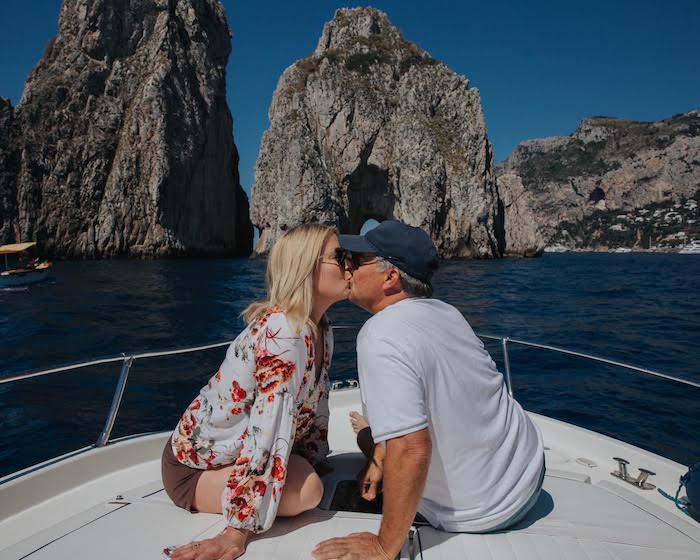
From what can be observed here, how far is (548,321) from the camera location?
470 inches

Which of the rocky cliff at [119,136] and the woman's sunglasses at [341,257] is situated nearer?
the woman's sunglasses at [341,257]

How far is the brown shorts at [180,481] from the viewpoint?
170cm

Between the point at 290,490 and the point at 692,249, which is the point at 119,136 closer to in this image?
the point at 290,490

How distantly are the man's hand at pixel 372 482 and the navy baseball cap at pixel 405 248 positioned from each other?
77 cm

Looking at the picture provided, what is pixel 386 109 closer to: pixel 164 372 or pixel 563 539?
pixel 164 372

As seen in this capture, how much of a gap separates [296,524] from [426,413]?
2.24 feet

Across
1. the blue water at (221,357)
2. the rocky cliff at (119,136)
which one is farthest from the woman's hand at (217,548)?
the rocky cliff at (119,136)

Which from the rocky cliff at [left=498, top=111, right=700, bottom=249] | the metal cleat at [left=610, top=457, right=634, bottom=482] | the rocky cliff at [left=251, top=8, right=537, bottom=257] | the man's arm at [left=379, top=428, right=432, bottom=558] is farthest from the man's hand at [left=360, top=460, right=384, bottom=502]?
the rocky cliff at [left=498, top=111, right=700, bottom=249]

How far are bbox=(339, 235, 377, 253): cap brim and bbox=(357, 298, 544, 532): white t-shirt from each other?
0.22 metres

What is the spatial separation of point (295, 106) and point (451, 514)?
5518cm

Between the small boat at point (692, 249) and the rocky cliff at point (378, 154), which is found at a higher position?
the rocky cliff at point (378, 154)

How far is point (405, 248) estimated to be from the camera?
1482 millimetres

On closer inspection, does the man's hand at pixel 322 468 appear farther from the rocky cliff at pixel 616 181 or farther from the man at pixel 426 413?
the rocky cliff at pixel 616 181

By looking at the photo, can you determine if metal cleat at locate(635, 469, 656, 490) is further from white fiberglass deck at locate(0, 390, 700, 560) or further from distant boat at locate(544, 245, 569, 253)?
distant boat at locate(544, 245, 569, 253)
